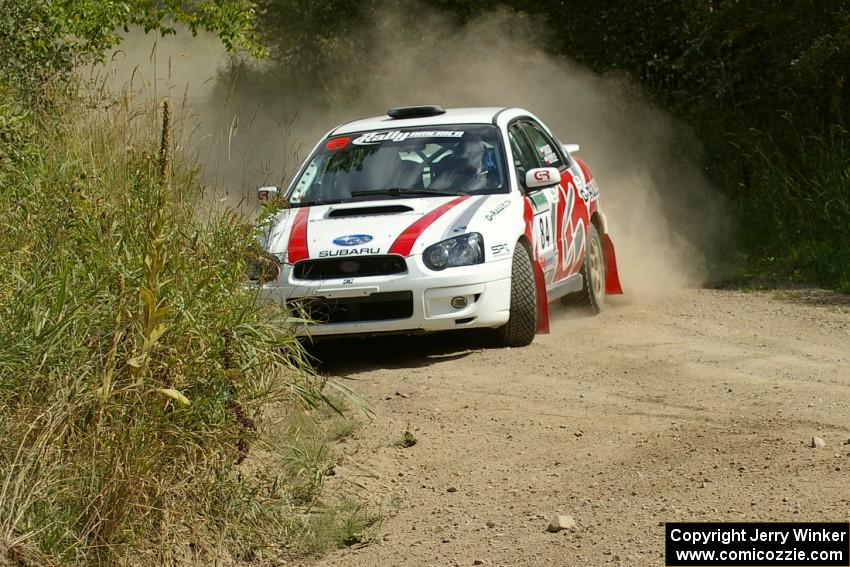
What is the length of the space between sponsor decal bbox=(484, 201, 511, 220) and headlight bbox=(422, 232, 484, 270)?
233 millimetres

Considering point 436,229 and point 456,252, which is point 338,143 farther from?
point 456,252

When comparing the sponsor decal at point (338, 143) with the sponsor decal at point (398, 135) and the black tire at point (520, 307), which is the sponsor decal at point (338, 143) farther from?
the black tire at point (520, 307)

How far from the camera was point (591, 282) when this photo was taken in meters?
11.1

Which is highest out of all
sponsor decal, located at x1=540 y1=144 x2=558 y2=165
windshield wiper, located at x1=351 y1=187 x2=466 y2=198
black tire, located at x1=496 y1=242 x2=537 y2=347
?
sponsor decal, located at x1=540 y1=144 x2=558 y2=165

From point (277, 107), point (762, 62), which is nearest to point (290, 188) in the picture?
point (762, 62)

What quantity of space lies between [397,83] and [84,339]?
1536 centimetres

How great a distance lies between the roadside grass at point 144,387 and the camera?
5.06m

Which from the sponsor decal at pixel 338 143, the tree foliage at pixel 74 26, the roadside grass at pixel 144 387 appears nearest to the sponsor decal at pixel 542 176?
the sponsor decal at pixel 338 143

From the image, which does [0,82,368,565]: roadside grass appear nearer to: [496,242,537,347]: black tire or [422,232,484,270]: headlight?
[422,232,484,270]: headlight

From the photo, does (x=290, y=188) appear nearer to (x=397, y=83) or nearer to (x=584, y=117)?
(x=584, y=117)

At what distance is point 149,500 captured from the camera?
5.21 m

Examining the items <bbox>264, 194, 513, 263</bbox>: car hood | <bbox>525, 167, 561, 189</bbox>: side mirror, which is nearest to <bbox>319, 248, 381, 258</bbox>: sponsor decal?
<bbox>264, 194, 513, 263</bbox>: car hood

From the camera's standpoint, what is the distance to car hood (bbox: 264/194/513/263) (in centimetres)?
902

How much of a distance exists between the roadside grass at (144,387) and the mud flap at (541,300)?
131 inches
